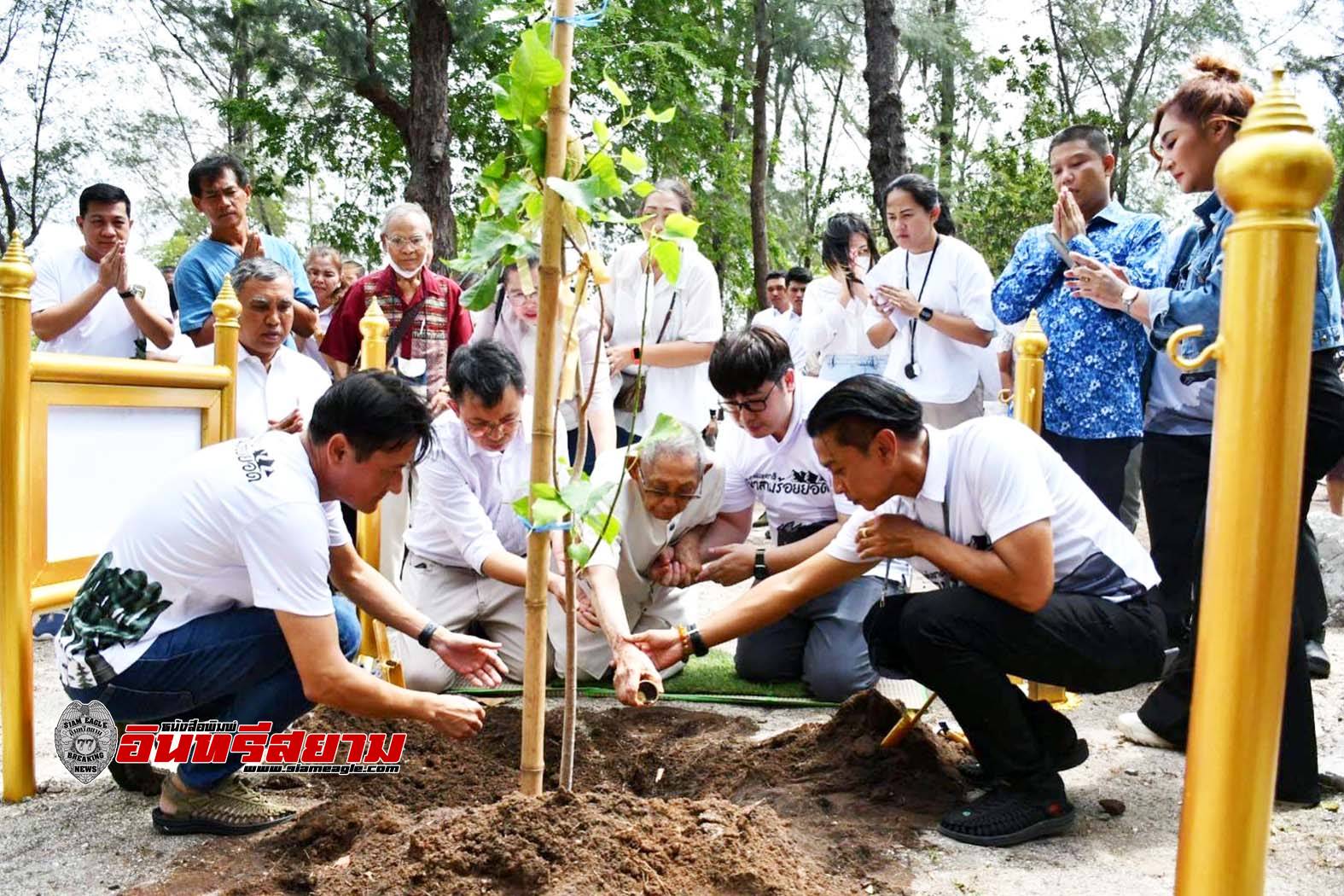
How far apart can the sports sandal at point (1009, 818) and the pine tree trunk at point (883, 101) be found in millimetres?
5702

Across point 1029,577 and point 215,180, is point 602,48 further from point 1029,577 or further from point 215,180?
point 1029,577

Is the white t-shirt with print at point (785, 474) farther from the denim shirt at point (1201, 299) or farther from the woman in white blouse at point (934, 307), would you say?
the denim shirt at point (1201, 299)

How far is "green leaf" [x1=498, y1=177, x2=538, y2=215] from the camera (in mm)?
2150

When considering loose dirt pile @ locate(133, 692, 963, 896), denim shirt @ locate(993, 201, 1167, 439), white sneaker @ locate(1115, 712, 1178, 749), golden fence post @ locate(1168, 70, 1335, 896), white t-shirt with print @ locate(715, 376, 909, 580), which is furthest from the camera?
white t-shirt with print @ locate(715, 376, 909, 580)

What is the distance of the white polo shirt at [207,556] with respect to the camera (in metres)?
2.66

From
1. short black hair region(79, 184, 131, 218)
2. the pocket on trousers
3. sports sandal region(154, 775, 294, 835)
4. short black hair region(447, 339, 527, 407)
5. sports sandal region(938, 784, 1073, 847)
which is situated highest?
short black hair region(79, 184, 131, 218)

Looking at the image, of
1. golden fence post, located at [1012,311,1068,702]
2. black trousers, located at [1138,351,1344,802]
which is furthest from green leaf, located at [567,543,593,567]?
golden fence post, located at [1012,311,1068,702]

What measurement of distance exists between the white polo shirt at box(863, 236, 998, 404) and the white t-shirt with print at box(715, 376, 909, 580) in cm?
63

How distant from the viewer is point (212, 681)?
288cm

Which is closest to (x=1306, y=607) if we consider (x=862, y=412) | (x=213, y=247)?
(x=862, y=412)

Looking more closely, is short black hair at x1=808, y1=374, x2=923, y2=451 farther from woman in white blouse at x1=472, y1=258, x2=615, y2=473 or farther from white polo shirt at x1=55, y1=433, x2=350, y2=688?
woman in white blouse at x1=472, y1=258, x2=615, y2=473

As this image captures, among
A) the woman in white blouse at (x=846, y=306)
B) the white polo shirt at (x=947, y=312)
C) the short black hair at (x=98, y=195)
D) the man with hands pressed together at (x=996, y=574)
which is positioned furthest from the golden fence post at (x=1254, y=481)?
the short black hair at (x=98, y=195)

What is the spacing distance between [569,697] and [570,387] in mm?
718

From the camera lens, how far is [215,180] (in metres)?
4.85
